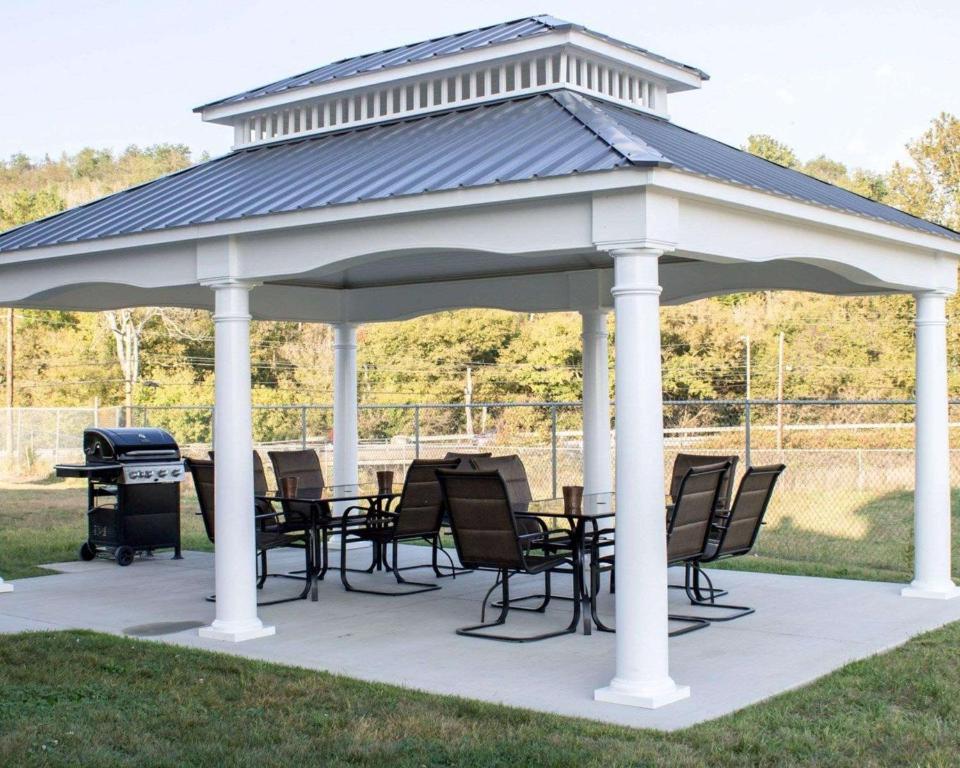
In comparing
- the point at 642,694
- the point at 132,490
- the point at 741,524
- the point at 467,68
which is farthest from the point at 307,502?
the point at 642,694

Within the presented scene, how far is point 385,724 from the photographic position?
608 cm

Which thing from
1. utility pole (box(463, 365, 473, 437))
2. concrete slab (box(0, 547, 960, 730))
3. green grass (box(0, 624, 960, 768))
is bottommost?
concrete slab (box(0, 547, 960, 730))

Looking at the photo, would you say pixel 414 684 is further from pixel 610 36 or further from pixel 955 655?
pixel 610 36

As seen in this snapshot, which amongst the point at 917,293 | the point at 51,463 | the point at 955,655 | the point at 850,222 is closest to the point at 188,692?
the point at 955,655

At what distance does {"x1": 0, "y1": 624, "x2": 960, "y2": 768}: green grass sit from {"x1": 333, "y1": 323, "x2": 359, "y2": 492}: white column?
569cm

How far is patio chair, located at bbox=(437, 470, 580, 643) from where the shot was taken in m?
8.28

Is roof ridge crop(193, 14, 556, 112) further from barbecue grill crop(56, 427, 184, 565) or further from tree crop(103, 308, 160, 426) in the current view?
tree crop(103, 308, 160, 426)

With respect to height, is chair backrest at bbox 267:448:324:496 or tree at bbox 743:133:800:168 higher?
tree at bbox 743:133:800:168

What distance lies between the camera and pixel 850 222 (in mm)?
8320

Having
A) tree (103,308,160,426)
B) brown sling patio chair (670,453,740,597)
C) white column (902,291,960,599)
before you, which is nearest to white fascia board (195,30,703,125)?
white column (902,291,960,599)

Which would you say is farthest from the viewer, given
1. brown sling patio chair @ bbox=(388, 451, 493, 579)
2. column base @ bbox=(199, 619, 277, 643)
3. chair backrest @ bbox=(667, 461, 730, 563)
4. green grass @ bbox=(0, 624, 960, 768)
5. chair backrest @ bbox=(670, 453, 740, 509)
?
brown sling patio chair @ bbox=(388, 451, 493, 579)

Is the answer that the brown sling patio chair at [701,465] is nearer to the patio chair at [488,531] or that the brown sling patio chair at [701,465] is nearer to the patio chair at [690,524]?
the patio chair at [690,524]

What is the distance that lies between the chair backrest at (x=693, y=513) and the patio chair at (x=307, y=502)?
10.5 ft

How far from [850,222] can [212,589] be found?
20.5 feet
